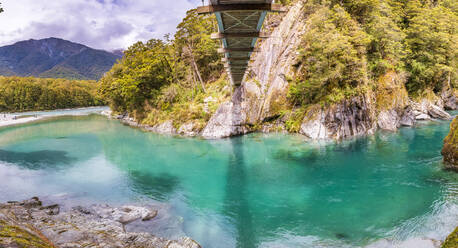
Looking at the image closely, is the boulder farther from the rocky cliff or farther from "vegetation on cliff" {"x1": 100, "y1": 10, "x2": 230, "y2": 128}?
"vegetation on cliff" {"x1": 100, "y1": 10, "x2": 230, "y2": 128}

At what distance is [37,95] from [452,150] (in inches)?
3254

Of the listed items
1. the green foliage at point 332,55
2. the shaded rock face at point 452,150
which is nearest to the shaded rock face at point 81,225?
the shaded rock face at point 452,150

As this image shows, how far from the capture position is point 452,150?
1095cm

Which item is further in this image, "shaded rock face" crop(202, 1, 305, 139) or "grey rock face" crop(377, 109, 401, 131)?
"shaded rock face" crop(202, 1, 305, 139)

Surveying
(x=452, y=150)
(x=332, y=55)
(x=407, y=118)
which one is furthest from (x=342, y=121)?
(x=407, y=118)

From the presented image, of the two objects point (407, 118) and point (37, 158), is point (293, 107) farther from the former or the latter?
point (37, 158)

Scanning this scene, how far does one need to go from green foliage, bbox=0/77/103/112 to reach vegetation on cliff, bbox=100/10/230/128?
118ft

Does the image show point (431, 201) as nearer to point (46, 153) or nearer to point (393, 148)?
point (393, 148)

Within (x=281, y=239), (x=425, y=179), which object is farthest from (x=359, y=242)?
(x=425, y=179)

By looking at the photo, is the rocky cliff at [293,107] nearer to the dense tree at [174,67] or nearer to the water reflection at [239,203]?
the dense tree at [174,67]

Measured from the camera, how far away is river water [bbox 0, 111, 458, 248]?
7.33m

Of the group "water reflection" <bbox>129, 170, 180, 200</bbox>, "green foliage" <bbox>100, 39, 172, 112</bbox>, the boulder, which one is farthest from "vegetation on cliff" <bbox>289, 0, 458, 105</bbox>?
"green foliage" <bbox>100, 39, 172, 112</bbox>

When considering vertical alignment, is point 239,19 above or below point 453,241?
above

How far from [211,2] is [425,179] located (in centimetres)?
1204
